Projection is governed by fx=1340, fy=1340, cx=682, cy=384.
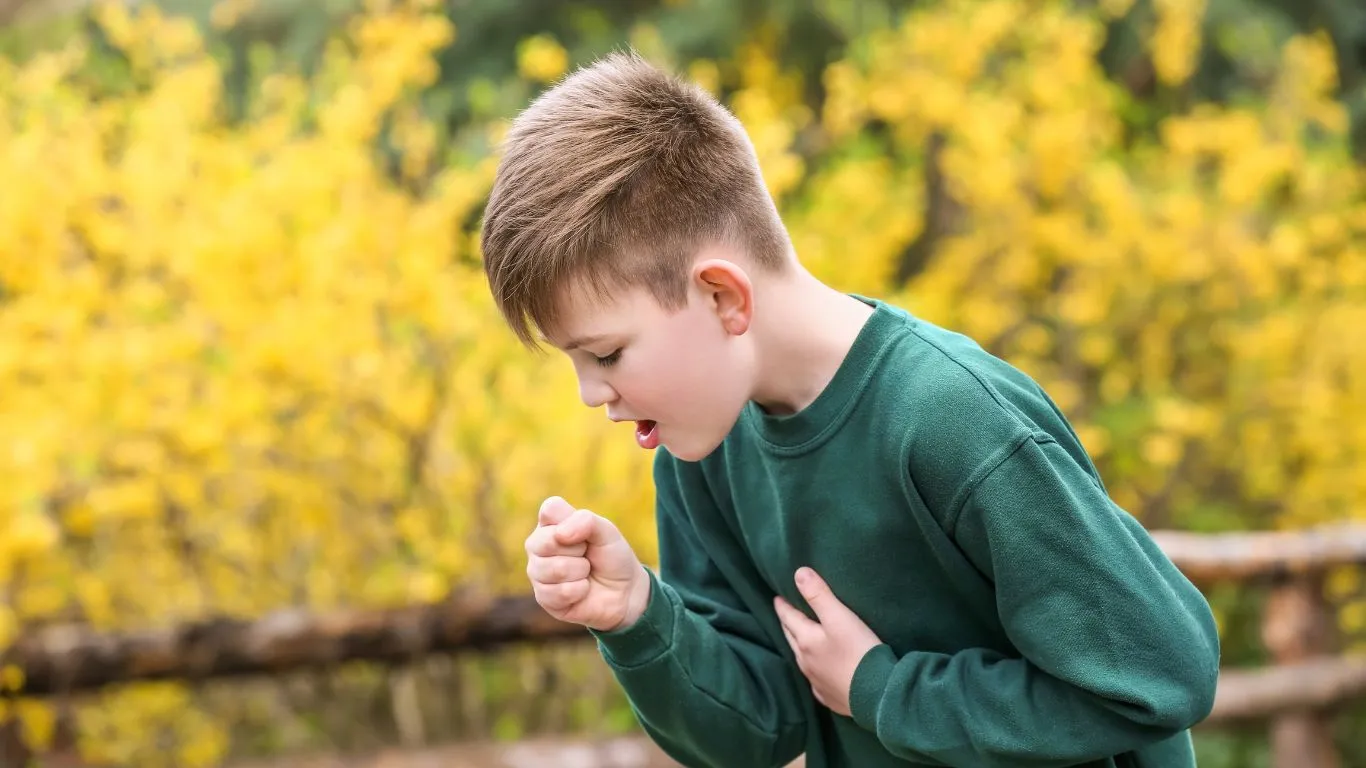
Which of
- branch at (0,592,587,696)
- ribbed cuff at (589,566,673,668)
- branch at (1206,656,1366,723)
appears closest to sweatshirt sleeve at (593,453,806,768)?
ribbed cuff at (589,566,673,668)

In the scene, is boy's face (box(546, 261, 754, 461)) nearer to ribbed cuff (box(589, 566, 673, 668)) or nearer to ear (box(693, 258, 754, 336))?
ear (box(693, 258, 754, 336))

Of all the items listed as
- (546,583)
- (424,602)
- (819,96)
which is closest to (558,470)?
(424,602)

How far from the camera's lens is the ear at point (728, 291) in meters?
1.25

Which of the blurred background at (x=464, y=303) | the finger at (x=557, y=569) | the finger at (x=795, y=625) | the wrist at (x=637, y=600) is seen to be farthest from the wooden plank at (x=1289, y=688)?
the finger at (x=557, y=569)

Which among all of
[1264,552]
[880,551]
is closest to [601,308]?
[880,551]

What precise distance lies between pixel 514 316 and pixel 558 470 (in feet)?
6.76

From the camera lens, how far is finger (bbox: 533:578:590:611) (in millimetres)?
1333

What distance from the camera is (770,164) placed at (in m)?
3.29

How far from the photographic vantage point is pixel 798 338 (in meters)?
1.33

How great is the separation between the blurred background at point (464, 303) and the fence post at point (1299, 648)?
0.16m

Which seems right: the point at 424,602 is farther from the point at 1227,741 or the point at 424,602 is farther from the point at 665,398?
the point at 1227,741

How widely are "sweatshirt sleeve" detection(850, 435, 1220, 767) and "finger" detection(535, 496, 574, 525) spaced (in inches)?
14.8

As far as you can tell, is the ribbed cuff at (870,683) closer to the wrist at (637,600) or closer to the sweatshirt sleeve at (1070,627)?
the sweatshirt sleeve at (1070,627)

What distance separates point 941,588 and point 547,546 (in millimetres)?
396
